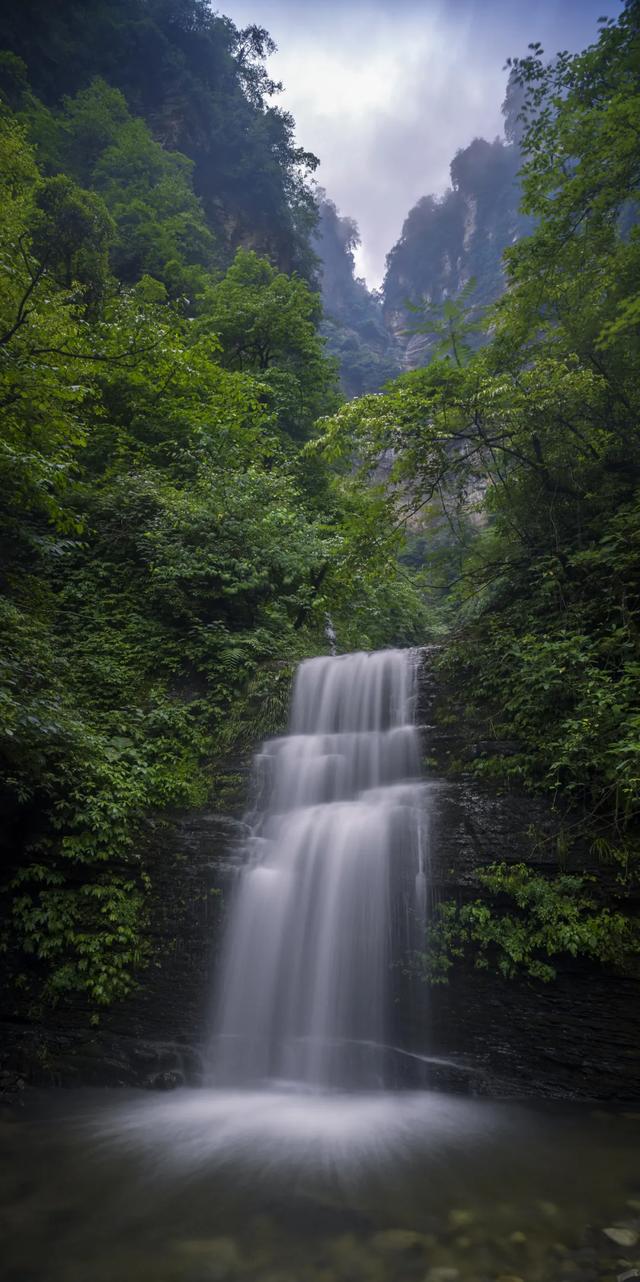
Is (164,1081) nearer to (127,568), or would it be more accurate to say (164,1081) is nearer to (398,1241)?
(398,1241)

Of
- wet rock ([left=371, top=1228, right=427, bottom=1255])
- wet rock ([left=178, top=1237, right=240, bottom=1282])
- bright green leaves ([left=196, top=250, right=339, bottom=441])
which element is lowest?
wet rock ([left=178, top=1237, right=240, bottom=1282])

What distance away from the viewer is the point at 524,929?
431 cm

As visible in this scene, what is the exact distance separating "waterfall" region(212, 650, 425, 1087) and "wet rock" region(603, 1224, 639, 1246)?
2116 millimetres

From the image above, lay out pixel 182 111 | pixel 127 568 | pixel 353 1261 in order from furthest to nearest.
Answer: pixel 182 111 → pixel 127 568 → pixel 353 1261

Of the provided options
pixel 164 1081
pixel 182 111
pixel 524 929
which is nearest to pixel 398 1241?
pixel 524 929

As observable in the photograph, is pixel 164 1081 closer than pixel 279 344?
Yes

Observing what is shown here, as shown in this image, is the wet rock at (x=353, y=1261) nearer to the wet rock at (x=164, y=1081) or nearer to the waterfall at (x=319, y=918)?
the waterfall at (x=319, y=918)

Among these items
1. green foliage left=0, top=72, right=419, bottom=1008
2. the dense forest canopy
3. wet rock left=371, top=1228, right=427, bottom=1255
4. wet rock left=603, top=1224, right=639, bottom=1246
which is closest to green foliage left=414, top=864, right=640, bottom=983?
the dense forest canopy

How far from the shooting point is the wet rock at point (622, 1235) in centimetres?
254

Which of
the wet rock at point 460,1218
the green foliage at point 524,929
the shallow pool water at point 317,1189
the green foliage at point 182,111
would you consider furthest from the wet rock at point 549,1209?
the green foliage at point 182,111

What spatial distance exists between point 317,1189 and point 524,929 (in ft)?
6.92

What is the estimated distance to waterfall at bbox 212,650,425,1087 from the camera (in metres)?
4.70

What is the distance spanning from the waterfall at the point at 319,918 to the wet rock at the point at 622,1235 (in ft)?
6.94

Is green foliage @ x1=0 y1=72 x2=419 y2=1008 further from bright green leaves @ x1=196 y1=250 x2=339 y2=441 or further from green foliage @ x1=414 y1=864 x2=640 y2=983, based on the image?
green foliage @ x1=414 y1=864 x2=640 y2=983
